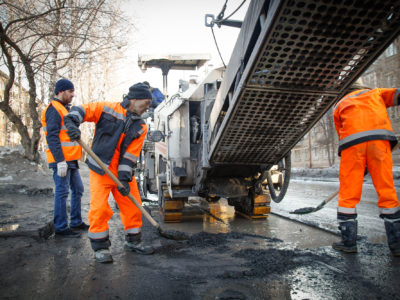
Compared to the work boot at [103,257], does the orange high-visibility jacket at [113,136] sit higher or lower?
higher

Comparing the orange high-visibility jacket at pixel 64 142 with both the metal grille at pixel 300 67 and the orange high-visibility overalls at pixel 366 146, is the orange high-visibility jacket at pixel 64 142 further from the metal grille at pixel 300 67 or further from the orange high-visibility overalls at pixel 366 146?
the orange high-visibility overalls at pixel 366 146

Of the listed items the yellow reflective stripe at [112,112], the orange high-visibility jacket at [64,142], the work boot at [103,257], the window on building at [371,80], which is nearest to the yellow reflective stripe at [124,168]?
the yellow reflective stripe at [112,112]

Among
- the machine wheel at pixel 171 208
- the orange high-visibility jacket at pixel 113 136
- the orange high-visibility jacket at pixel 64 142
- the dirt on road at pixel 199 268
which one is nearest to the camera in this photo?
the dirt on road at pixel 199 268

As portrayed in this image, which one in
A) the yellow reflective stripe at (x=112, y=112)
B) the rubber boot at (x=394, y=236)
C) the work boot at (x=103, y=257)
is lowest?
the work boot at (x=103, y=257)

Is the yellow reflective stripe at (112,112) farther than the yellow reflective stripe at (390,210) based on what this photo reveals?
Yes

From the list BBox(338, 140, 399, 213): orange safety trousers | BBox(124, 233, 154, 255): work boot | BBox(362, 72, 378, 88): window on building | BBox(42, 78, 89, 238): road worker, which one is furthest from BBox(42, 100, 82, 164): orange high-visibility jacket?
BBox(362, 72, 378, 88): window on building

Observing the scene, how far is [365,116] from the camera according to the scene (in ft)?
8.66

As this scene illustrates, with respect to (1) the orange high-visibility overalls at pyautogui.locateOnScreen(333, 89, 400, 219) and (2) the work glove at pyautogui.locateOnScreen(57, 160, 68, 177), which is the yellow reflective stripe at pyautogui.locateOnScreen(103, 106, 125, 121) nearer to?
(2) the work glove at pyautogui.locateOnScreen(57, 160, 68, 177)

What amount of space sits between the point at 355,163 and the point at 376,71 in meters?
19.2

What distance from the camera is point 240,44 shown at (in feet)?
8.78

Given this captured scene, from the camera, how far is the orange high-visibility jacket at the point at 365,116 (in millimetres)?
2590

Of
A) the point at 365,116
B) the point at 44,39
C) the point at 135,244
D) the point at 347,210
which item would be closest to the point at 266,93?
the point at 365,116

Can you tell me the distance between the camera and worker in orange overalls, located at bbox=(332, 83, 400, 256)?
2.51 m

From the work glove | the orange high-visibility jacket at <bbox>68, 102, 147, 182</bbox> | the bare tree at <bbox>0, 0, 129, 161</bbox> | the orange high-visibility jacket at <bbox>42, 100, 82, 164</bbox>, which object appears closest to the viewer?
the orange high-visibility jacket at <bbox>68, 102, 147, 182</bbox>
